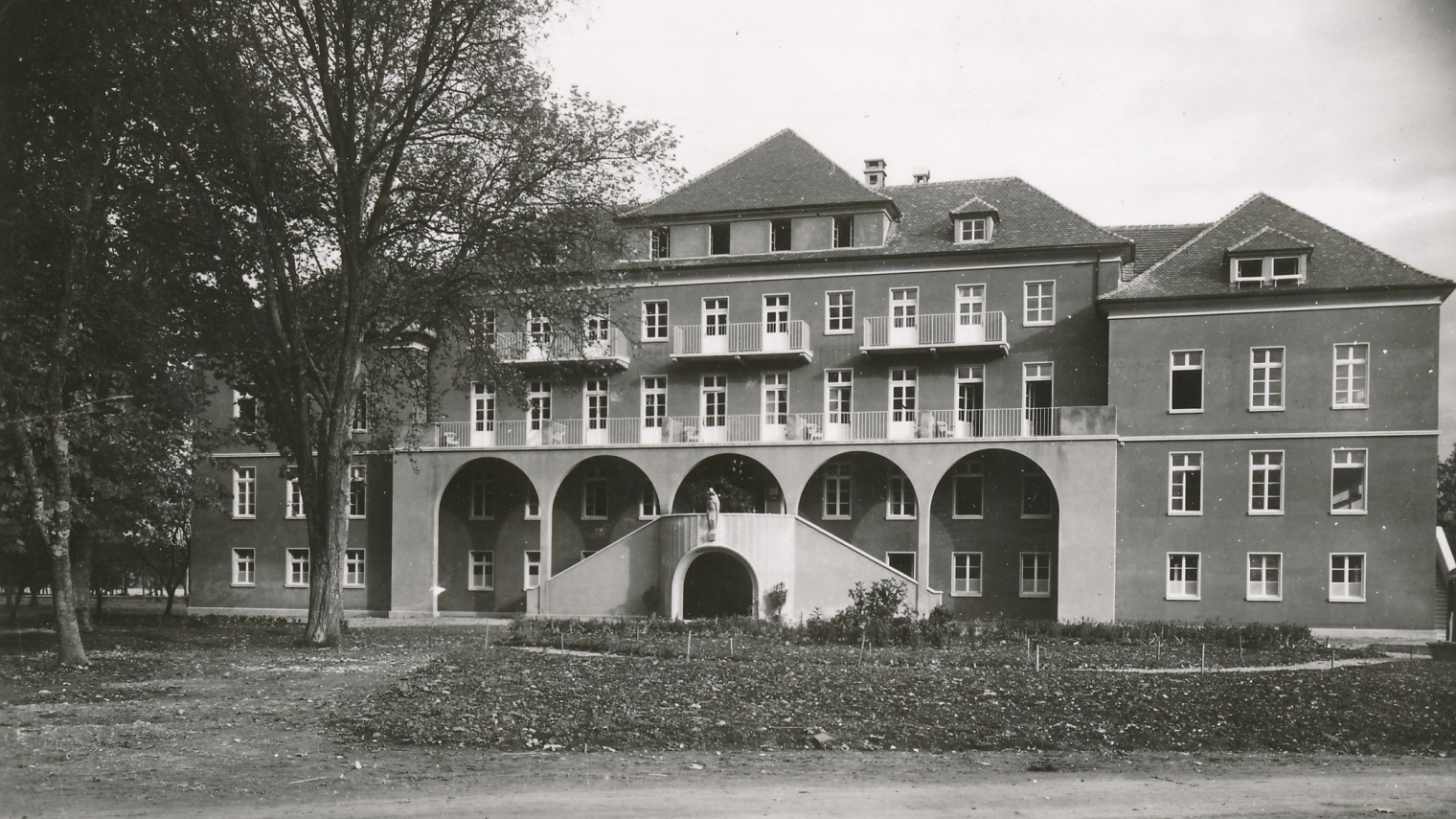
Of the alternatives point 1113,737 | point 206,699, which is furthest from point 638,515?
point 1113,737

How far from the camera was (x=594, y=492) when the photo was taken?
125 ft

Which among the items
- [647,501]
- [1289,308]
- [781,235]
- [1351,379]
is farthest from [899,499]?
[1351,379]

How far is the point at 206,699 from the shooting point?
13586 mm

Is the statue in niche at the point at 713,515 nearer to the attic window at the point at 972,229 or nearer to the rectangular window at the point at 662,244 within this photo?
the rectangular window at the point at 662,244

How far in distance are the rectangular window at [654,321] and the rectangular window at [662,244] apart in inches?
59.5

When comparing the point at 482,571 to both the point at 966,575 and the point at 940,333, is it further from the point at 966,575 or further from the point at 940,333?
the point at 940,333

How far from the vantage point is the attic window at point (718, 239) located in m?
37.7

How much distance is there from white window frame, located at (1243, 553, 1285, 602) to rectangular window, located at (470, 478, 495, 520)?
2217cm

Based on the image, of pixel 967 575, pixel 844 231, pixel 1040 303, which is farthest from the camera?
pixel 844 231

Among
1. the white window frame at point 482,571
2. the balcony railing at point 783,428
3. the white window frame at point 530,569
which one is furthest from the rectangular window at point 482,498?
the white window frame at point 530,569

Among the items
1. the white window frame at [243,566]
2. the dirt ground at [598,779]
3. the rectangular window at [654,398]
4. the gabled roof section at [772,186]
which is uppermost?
the gabled roof section at [772,186]

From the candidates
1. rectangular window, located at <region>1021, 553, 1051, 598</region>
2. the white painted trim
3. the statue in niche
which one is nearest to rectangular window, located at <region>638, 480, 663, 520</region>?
the statue in niche

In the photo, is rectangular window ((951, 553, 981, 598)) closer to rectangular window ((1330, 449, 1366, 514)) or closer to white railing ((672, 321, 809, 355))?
white railing ((672, 321, 809, 355))

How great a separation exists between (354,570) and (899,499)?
58.3 ft
